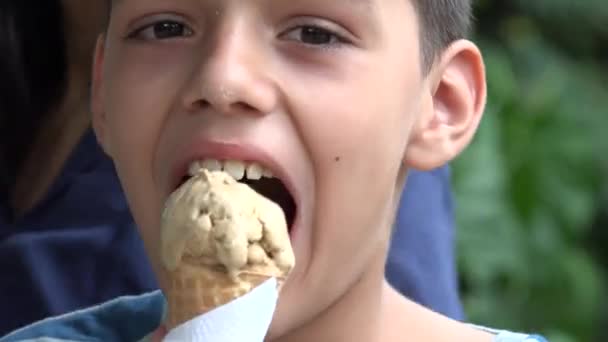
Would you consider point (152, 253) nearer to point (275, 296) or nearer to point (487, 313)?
point (275, 296)

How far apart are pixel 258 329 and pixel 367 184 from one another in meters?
0.19

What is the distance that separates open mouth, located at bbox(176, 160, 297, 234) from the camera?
0.86 meters

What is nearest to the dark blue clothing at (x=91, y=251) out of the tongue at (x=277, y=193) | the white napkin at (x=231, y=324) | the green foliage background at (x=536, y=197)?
the tongue at (x=277, y=193)

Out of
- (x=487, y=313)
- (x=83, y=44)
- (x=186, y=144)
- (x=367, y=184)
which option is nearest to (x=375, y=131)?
(x=367, y=184)

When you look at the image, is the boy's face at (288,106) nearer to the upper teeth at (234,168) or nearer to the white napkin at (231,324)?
the upper teeth at (234,168)

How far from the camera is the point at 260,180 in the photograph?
35.4 inches

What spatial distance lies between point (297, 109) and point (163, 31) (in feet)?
0.45

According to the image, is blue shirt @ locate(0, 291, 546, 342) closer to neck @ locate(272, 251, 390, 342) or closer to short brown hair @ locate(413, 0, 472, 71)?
neck @ locate(272, 251, 390, 342)

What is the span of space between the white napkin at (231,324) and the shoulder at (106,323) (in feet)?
1.01

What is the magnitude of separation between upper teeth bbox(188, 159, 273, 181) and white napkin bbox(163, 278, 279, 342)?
0.11 metres

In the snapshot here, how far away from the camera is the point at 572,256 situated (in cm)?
253

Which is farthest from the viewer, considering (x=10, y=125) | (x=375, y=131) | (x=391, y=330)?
(x=10, y=125)

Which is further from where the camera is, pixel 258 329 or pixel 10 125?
pixel 10 125

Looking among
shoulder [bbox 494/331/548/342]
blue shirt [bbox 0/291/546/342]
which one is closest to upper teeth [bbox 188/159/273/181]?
blue shirt [bbox 0/291/546/342]
